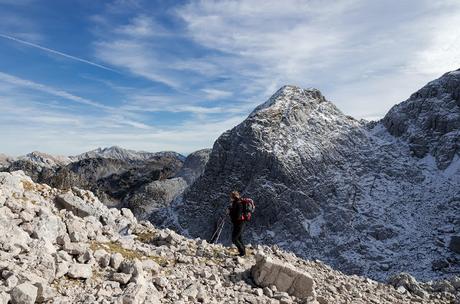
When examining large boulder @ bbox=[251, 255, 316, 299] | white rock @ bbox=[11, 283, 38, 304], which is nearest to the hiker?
large boulder @ bbox=[251, 255, 316, 299]

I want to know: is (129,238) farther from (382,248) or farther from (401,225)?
(401,225)

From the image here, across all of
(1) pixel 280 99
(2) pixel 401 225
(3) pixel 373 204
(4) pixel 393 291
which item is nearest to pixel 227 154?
(1) pixel 280 99

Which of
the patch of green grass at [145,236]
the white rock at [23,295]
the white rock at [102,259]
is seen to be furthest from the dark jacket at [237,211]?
the white rock at [23,295]

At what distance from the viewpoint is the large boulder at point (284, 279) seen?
1582 centimetres

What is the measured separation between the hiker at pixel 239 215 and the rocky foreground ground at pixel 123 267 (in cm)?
80

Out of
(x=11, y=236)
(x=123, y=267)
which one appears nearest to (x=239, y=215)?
(x=123, y=267)

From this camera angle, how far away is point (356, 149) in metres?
158

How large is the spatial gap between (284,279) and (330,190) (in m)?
130

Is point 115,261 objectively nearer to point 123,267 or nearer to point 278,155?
point 123,267

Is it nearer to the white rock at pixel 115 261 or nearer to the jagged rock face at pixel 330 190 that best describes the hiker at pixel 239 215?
the white rock at pixel 115 261

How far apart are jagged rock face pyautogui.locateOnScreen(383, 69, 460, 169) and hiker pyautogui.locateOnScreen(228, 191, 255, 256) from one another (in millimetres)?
138546

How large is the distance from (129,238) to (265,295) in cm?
752

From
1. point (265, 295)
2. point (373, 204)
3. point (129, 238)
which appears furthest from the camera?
point (373, 204)

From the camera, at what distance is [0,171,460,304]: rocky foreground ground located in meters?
11.8
